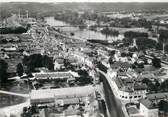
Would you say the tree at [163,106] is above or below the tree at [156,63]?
above

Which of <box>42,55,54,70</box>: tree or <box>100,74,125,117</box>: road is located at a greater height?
<box>42,55,54,70</box>: tree

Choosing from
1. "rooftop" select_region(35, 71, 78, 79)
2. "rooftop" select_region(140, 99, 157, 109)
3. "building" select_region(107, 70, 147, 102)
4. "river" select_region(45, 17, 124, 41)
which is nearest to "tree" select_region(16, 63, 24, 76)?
"rooftop" select_region(35, 71, 78, 79)

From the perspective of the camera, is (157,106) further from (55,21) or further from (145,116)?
→ (55,21)

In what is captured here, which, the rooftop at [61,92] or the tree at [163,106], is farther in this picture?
the rooftop at [61,92]

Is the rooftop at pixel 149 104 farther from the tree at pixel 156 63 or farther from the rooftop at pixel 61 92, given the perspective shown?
the tree at pixel 156 63

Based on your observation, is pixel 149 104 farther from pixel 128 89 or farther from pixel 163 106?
pixel 128 89

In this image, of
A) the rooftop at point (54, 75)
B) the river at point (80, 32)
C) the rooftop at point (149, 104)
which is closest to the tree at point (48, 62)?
the rooftop at point (54, 75)

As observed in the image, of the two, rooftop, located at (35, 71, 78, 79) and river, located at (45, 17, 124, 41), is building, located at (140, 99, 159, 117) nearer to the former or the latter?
rooftop, located at (35, 71, 78, 79)

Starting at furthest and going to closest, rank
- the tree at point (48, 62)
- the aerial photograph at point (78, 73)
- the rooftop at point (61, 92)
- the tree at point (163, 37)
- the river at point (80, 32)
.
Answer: the river at point (80, 32)
the tree at point (163, 37)
the tree at point (48, 62)
the rooftop at point (61, 92)
the aerial photograph at point (78, 73)
